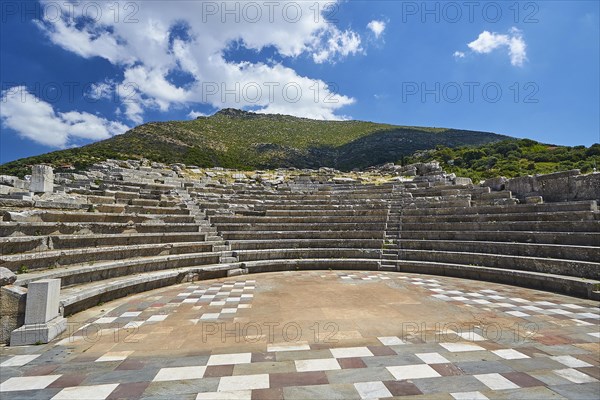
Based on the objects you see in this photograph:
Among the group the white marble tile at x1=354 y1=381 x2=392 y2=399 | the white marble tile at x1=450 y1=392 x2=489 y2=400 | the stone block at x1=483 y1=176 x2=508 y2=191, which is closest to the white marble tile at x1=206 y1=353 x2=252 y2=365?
the white marble tile at x1=354 y1=381 x2=392 y2=399

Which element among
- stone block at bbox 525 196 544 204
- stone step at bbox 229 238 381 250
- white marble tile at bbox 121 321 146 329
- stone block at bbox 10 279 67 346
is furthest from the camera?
stone step at bbox 229 238 381 250

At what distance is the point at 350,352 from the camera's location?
14.2 feet

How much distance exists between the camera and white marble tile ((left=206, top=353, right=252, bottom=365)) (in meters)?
4.02

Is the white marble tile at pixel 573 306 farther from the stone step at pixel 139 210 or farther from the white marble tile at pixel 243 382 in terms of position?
the stone step at pixel 139 210

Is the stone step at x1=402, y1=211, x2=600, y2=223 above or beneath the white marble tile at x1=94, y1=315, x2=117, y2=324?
above

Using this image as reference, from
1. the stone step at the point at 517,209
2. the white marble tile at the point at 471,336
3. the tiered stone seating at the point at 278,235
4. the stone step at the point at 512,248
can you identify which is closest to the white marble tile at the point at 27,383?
the tiered stone seating at the point at 278,235

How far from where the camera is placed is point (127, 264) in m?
8.38

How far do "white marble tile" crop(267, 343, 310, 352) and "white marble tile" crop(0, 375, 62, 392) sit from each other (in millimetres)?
2493

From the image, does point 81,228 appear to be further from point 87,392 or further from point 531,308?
point 531,308

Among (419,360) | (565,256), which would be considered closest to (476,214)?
(565,256)

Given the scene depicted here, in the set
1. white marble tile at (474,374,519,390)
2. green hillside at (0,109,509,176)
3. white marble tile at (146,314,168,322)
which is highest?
green hillside at (0,109,509,176)

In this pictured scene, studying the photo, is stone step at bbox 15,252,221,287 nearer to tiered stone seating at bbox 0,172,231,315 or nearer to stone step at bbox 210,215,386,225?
tiered stone seating at bbox 0,172,231,315

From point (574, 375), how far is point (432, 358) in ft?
4.90

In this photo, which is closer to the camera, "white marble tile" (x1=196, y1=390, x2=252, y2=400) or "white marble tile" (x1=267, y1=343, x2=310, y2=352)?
"white marble tile" (x1=196, y1=390, x2=252, y2=400)
